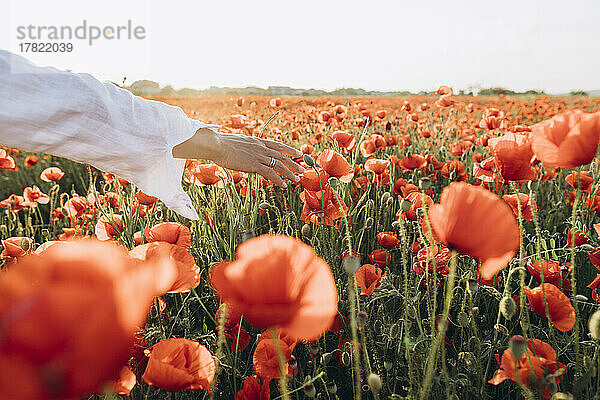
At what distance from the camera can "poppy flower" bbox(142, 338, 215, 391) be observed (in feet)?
2.25

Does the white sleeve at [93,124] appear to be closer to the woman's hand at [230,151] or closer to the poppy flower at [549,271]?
the woman's hand at [230,151]

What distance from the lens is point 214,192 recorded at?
2.03 metres

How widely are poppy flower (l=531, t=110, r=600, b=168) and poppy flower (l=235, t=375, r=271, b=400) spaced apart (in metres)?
0.65

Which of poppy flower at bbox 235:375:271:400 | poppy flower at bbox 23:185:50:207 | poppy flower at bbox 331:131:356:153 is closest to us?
poppy flower at bbox 235:375:271:400

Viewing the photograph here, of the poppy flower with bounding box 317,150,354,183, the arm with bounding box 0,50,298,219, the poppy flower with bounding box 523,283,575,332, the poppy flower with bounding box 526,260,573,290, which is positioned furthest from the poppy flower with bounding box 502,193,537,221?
the arm with bounding box 0,50,298,219

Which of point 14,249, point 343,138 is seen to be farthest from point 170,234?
point 343,138

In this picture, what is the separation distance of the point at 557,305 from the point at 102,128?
100 centimetres

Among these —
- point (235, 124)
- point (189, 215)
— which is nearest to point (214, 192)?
point (235, 124)

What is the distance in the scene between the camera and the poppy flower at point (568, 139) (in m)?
0.74

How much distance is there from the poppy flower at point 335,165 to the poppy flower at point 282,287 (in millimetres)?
793

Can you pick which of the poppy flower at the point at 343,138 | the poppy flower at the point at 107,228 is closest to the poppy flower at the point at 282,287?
the poppy flower at the point at 107,228

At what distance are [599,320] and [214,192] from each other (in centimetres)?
162

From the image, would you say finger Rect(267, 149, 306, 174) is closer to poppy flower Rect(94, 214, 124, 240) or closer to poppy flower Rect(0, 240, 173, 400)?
poppy flower Rect(94, 214, 124, 240)

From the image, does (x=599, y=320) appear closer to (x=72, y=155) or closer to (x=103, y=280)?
(x=103, y=280)
